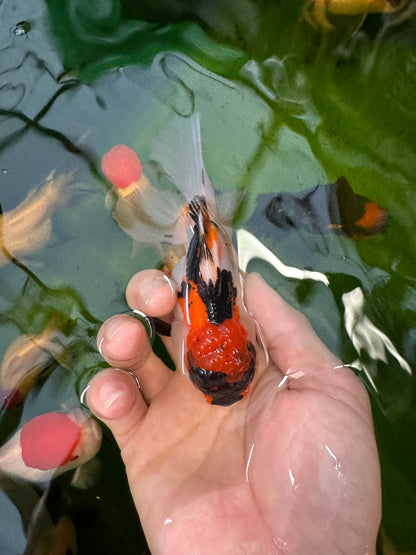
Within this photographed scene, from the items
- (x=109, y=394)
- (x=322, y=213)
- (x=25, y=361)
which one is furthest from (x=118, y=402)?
(x=322, y=213)

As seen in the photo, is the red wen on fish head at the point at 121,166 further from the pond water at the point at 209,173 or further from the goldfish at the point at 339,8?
the goldfish at the point at 339,8

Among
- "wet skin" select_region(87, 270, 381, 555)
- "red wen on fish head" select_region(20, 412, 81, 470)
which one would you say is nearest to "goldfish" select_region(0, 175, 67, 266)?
"wet skin" select_region(87, 270, 381, 555)

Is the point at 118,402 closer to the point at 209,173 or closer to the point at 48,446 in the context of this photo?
the point at 48,446

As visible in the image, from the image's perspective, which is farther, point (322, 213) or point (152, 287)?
point (322, 213)

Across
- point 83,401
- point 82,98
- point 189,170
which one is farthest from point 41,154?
point 83,401

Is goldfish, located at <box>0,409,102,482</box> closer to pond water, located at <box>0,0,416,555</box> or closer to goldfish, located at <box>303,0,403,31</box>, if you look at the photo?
pond water, located at <box>0,0,416,555</box>
